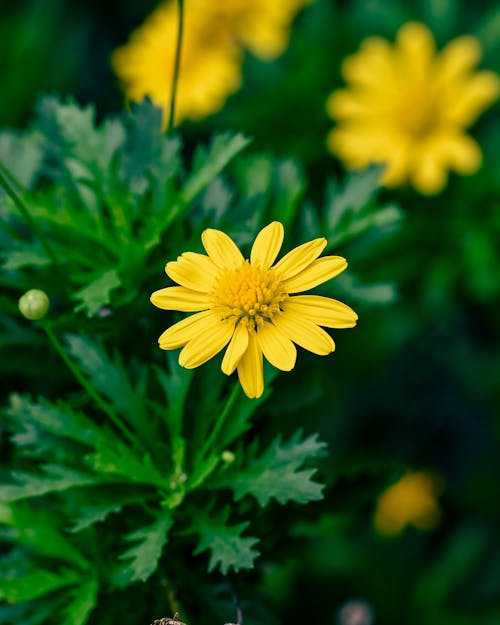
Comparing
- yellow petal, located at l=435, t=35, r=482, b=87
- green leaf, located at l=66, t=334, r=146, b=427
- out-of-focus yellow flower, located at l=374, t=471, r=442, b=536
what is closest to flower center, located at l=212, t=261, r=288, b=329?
green leaf, located at l=66, t=334, r=146, b=427

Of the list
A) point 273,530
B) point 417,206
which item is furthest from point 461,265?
point 273,530

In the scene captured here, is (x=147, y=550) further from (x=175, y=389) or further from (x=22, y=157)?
(x=22, y=157)

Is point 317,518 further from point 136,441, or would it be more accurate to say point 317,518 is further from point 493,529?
point 493,529

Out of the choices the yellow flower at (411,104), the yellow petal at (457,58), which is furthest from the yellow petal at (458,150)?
the yellow petal at (457,58)

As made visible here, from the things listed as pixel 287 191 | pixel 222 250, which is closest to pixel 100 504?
pixel 222 250

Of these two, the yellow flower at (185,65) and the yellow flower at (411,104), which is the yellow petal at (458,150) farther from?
the yellow flower at (185,65)

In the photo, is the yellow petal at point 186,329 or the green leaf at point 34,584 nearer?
the yellow petal at point 186,329
